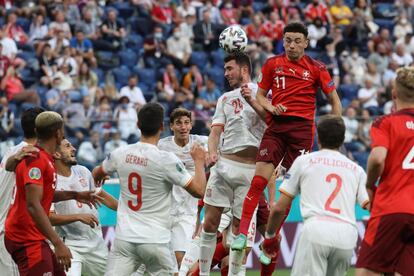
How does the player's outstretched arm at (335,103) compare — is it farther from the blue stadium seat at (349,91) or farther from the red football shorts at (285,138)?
the blue stadium seat at (349,91)

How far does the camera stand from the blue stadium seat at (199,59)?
26859 millimetres

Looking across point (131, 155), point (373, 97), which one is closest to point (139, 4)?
point (373, 97)

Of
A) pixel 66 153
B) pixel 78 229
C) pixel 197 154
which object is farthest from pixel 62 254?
pixel 78 229

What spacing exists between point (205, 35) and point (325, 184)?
18.1m

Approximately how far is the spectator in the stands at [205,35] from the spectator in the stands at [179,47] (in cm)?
42

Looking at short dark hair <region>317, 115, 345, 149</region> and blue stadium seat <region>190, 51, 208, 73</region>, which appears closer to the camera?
short dark hair <region>317, 115, 345, 149</region>

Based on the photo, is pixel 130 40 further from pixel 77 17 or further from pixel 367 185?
pixel 367 185

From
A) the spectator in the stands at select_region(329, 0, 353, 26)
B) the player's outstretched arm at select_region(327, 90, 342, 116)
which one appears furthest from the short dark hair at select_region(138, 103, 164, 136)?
the spectator in the stands at select_region(329, 0, 353, 26)

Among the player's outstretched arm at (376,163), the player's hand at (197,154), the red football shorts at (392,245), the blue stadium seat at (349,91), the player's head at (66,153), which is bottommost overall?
the blue stadium seat at (349,91)

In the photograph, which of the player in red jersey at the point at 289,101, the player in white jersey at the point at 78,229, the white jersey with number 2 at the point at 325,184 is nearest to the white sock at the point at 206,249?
the player in red jersey at the point at 289,101

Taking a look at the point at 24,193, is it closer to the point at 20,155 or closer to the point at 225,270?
the point at 20,155

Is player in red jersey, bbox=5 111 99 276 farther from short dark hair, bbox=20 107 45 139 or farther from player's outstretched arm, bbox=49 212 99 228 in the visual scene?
player's outstretched arm, bbox=49 212 99 228

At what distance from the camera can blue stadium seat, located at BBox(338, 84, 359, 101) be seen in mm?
26953

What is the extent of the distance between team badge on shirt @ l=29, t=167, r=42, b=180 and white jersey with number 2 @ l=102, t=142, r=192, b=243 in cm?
102
